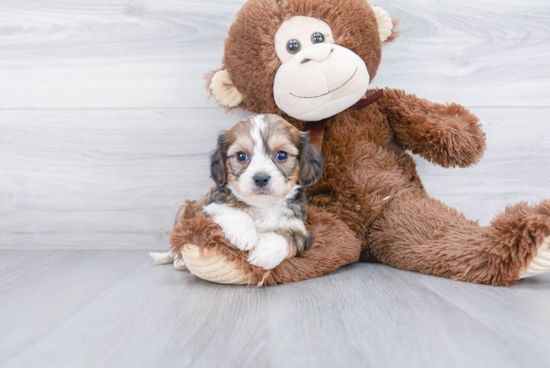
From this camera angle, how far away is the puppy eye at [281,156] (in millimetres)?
1425

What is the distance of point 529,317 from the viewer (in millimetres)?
1051

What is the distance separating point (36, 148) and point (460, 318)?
2.08 m

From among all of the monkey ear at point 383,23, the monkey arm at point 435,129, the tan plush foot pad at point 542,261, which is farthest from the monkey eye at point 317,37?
the tan plush foot pad at point 542,261

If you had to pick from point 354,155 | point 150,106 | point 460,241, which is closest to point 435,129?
point 354,155

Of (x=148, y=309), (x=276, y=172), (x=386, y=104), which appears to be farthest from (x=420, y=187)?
(x=148, y=309)

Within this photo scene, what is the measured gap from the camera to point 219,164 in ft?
4.83

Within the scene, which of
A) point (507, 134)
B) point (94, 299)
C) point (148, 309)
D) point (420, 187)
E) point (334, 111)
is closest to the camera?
point (148, 309)

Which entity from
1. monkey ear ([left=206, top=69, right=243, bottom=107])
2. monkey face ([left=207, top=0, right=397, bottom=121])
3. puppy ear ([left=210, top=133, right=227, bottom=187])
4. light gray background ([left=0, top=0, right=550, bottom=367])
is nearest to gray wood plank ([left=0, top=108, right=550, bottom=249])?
light gray background ([left=0, top=0, right=550, bottom=367])

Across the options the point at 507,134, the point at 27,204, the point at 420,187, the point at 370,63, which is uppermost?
the point at 370,63

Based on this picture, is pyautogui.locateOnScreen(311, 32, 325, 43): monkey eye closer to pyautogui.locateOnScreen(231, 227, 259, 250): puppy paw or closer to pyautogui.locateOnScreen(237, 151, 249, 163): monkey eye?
pyautogui.locateOnScreen(237, 151, 249, 163): monkey eye

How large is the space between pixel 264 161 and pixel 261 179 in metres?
0.10

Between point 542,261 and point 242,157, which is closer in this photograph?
point 542,261

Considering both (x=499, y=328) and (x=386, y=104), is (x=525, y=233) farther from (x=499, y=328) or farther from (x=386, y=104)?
(x=386, y=104)

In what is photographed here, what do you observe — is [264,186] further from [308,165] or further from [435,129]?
[435,129]
